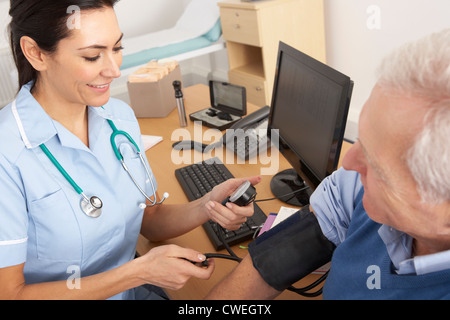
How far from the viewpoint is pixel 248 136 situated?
5.47 ft

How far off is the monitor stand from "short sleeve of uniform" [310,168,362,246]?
309mm

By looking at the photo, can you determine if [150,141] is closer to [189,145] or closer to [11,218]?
[189,145]

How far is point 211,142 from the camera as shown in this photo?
1.76 metres

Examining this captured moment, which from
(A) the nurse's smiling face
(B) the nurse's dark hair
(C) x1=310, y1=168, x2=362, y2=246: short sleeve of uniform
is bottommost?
(C) x1=310, y1=168, x2=362, y2=246: short sleeve of uniform

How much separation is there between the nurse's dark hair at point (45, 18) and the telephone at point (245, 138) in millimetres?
767

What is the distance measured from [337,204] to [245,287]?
0.97ft

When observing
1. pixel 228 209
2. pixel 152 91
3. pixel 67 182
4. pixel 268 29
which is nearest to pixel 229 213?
pixel 228 209

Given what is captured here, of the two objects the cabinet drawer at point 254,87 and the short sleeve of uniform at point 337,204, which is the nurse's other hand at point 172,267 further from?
the cabinet drawer at point 254,87

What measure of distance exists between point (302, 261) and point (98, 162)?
615 mm

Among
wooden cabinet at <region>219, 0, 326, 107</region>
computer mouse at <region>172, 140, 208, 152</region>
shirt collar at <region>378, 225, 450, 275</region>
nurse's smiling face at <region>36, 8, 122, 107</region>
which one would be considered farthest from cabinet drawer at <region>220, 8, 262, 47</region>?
shirt collar at <region>378, 225, 450, 275</region>

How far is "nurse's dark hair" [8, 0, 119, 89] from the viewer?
98 centimetres

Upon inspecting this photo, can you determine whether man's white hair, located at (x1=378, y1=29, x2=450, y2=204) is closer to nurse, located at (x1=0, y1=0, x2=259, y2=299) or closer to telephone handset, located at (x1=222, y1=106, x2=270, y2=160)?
nurse, located at (x1=0, y1=0, x2=259, y2=299)

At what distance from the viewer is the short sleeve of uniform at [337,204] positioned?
91 cm
